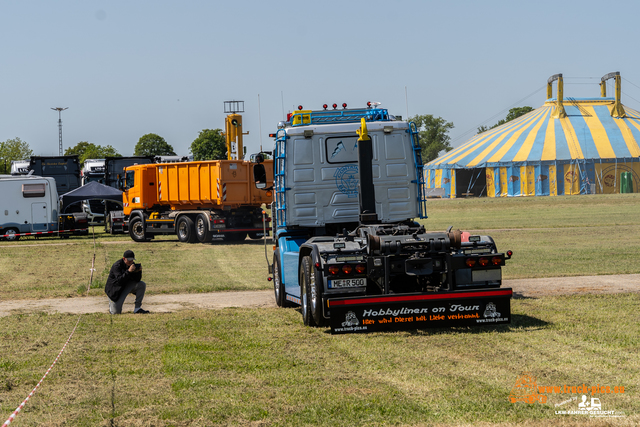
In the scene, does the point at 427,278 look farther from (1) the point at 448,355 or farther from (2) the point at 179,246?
(2) the point at 179,246

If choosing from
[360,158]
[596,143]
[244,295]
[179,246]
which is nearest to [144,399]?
[360,158]

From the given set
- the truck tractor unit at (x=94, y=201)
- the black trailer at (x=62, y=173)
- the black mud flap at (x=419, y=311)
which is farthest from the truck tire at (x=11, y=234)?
the black mud flap at (x=419, y=311)

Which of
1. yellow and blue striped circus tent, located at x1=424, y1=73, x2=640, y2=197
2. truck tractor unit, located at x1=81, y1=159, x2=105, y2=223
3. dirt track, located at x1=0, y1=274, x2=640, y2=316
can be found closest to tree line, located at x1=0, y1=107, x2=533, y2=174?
yellow and blue striped circus tent, located at x1=424, y1=73, x2=640, y2=197

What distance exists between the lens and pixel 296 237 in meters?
12.9

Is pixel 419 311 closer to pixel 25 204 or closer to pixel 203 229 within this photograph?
pixel 203 229

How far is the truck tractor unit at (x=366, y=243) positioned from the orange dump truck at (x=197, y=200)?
15.6 meters

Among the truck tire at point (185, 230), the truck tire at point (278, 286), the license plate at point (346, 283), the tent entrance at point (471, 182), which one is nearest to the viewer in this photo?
the license plate at point (346, 283)

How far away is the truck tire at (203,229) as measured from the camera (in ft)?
96.7

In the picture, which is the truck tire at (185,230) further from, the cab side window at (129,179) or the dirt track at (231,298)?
the dirt track at (231,298)

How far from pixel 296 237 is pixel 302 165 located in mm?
1269

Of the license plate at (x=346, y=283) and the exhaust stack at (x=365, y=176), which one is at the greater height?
the exhaust stack at (x=365, y=176)

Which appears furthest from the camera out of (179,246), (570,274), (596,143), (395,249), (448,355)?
(596,143)

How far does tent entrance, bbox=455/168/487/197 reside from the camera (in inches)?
2889

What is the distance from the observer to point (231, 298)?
47.8 feet
